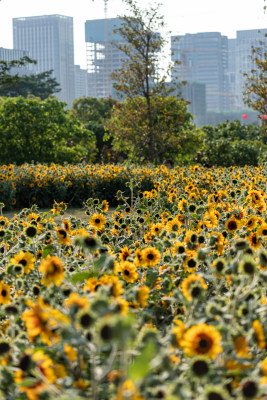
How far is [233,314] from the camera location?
1.46 meters

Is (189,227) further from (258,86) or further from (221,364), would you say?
(258,86)

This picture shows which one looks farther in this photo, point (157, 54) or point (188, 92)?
point (188, 92)

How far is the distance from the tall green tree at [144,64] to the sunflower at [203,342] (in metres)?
13.7

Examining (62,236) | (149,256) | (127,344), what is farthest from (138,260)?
(127,344)

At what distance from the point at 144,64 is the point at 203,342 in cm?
1464

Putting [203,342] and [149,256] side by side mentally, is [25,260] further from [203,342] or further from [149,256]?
[203,342]

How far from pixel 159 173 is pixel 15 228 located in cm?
658

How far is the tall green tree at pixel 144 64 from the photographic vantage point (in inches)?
599

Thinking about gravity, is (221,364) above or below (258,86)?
below

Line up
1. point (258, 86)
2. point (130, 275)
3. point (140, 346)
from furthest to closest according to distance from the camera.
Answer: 1. point (258, 86)
2. point (130, 275)
3. point (140, 346)

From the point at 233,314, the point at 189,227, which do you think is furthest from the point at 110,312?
the point at 189,227

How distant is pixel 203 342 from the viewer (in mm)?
1351

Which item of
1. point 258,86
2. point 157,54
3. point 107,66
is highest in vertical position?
point 107,66

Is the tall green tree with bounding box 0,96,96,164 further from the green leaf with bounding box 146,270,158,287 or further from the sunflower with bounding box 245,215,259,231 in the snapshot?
the green leaf with bounding box 146,270,158,287
